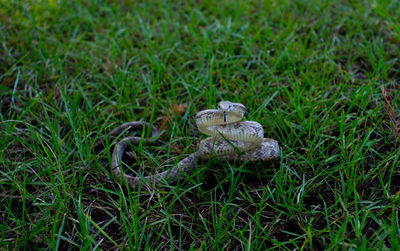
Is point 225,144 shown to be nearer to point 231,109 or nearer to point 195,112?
point 231,109

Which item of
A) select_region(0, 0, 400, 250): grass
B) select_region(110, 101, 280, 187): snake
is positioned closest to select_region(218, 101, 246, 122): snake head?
select_region(110, 101, 280, 187): snake

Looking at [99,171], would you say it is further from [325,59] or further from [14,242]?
[325,59]

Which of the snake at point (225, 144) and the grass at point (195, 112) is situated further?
the snake at point (225, 144)

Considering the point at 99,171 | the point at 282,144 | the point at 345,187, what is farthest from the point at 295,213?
the point at 99,171

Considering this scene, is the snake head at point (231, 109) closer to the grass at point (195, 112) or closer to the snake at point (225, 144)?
the snake at point (225, 144)

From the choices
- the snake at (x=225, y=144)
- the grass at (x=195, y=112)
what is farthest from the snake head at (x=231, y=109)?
the grass at (x=195, y=112)

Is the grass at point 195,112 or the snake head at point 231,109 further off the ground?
the snake head at point 231,109
